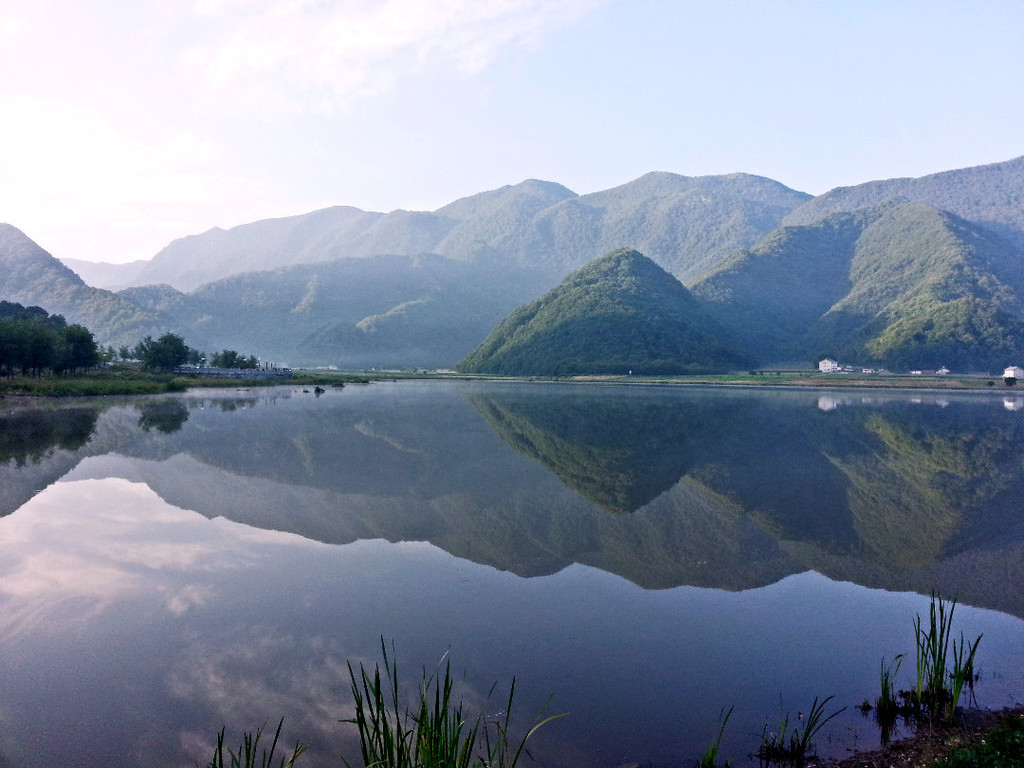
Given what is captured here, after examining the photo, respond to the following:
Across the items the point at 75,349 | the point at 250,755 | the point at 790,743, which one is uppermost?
the point at 75,349

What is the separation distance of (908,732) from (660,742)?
2.61 meters

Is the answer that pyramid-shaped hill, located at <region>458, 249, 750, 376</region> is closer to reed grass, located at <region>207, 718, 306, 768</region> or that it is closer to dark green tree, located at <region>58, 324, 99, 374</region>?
dark green tree, located at <region>58, 324, 99, 374</region>

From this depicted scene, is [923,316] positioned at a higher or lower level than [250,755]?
higher

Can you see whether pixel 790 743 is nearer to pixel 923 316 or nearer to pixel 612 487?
pixel 612 487

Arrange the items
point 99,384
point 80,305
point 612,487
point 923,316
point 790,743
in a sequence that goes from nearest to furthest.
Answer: point 790,743, point 612,487, point 99,384, point 923,316, point 80,305

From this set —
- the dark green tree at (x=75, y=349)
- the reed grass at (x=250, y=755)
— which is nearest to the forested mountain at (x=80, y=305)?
the dark green tree at (x=75, y=349)

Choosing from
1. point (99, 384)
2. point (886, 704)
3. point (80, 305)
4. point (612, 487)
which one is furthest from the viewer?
point (80, 305)

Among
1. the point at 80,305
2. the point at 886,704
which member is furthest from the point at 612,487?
the point at 80,305

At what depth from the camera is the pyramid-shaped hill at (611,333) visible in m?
137

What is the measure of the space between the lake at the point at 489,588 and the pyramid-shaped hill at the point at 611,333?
110410 mm

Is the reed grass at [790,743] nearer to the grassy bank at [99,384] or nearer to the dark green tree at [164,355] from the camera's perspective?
the grassy bank at [99,384]

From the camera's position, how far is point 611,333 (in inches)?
5704

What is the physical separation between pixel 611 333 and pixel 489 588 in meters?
137

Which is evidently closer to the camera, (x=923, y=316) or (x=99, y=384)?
(x=99, y=384)
